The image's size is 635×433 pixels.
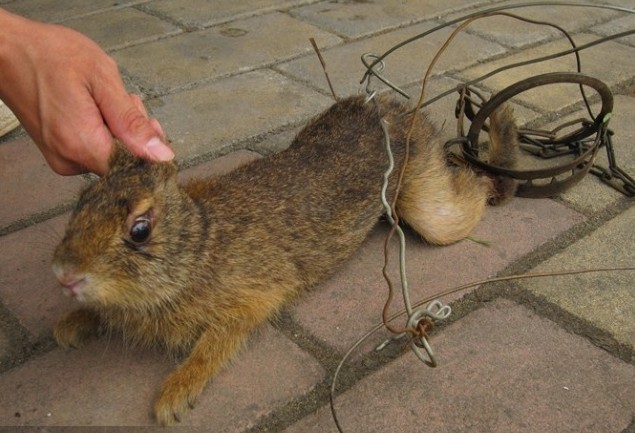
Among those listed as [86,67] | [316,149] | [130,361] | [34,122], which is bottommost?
[130,361]

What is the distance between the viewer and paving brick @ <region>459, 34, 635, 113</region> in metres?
4.17

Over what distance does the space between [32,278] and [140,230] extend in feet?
2.68

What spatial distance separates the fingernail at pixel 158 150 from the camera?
249cm

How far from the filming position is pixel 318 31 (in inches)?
203

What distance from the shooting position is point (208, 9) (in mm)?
5543

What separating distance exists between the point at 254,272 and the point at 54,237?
3.11ft

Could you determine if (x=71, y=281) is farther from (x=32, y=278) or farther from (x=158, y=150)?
(x=32, y=278)

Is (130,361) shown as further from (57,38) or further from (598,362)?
(598,362)

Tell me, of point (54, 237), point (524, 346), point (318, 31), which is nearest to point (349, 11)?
point (318, 31)

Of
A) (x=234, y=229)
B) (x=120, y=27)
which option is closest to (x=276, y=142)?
(x=234, y=229)

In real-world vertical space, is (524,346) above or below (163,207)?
below

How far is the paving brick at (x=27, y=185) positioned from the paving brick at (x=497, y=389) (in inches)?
70.2

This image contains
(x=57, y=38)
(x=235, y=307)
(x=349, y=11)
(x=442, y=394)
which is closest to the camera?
(x=442, y=394)

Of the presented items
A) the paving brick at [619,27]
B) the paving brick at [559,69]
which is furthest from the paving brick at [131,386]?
the paving brick at [619,27]
